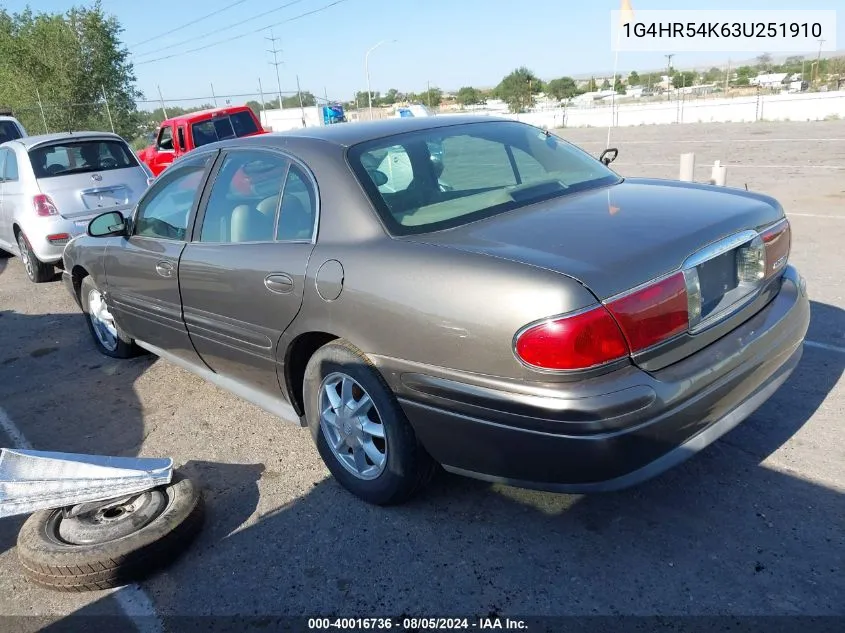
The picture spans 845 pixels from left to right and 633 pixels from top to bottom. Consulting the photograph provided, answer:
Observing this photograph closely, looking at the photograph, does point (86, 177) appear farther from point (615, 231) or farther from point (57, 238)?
point (615, 231)

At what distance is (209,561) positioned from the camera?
2.81 m

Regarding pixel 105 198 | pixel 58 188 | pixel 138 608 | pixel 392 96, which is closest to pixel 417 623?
pixel 138 608

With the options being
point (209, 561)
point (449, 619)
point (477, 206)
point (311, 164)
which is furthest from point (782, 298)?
point (209, 561)

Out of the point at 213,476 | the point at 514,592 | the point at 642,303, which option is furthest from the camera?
the point at 213,476

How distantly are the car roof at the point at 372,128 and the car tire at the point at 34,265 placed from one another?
617 cm

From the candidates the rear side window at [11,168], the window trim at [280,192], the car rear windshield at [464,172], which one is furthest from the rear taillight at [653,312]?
the rear side window at [11,168]

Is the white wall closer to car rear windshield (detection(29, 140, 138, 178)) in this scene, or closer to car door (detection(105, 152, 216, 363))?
car rear windshield (detection(29, 140, 138, 178))

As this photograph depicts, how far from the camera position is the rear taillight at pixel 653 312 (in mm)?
2213

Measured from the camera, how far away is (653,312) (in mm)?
2271

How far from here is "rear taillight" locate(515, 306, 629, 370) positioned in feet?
7.10

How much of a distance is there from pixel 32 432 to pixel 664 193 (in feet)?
13.1

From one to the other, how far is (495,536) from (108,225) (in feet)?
11.2

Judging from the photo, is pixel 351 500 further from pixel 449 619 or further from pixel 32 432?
pixel 32 432

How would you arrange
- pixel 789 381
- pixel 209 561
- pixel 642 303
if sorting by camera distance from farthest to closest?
1. pixel 789 381
2. pixel 209 561
3. pixel 642 303
